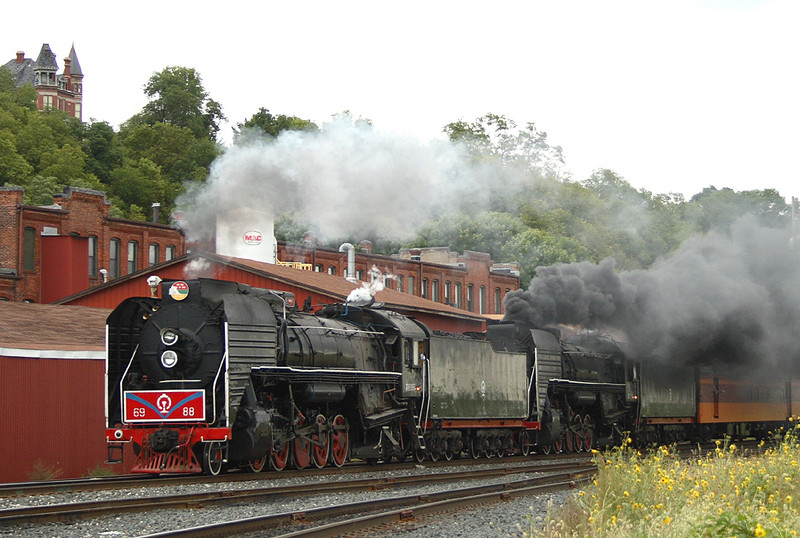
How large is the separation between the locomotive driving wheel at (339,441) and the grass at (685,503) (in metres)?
6.83

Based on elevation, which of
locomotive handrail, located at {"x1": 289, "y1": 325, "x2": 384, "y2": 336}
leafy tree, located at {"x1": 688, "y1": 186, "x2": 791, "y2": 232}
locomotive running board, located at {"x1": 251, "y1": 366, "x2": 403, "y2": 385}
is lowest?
locomotive running board, located at {"x1": 251, "y1": 366, "x2": 403, "y2": 385}

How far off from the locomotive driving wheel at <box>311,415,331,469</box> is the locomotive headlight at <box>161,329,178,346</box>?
3480 mm

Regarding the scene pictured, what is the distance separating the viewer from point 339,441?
20281 mm

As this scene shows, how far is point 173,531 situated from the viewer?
10.3 metres

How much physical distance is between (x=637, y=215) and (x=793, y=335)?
28.4m

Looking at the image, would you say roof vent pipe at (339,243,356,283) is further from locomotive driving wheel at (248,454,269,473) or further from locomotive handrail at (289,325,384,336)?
locomotive driving wheel at (248,454,269,473)

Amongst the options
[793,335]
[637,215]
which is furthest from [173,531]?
[637,215]

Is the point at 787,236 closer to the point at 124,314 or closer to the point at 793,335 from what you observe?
the point at 793,335

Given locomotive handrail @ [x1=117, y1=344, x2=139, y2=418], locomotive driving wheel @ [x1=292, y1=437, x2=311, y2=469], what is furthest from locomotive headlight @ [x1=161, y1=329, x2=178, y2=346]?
locomotive driving wheel @ [x1=292, y1=437, x2=311, y2=469]

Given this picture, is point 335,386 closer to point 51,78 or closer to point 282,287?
point 282,287

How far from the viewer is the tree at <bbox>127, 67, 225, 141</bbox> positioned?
98188 mm

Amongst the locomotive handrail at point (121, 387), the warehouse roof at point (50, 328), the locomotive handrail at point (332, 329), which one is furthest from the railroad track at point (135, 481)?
the warehouse roof at point (50, 328)

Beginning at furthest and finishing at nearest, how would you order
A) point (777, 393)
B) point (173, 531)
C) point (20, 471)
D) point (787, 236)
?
point (777, 393)
point (787, 236)
point (20, 471)
point (173, 531)

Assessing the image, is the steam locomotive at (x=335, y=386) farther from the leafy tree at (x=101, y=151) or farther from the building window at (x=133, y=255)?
the leafy tree at (x=101, y=151)
